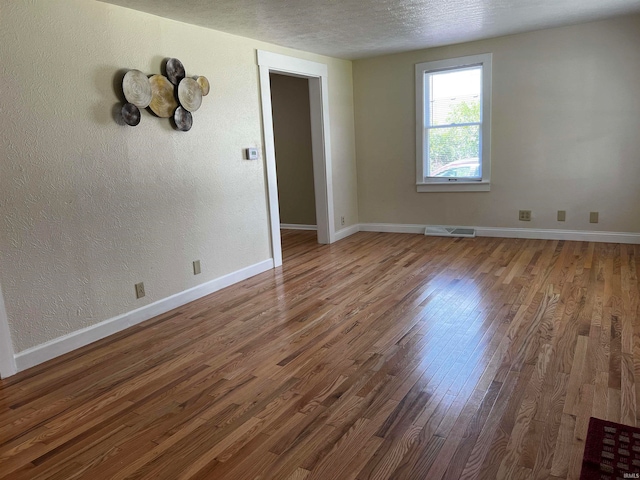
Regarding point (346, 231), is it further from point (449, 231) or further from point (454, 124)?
point (454, 124)

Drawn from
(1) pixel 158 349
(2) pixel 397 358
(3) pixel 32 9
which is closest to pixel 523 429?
(2) pixel 397 358

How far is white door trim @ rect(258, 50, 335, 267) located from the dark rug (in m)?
3.57

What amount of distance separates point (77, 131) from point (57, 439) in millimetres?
1932

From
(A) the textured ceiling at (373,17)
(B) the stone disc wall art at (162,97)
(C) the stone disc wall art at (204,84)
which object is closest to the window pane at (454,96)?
(A) the textured ceiling at (373,17)

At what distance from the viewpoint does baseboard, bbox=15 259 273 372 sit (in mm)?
2924

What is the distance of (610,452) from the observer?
5.98 ft

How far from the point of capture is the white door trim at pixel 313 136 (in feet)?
15.6

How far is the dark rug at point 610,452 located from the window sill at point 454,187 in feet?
13.6

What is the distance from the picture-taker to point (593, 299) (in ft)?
11.6

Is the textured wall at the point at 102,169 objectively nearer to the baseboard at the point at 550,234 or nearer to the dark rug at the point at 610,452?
the baseboard at the point at 550,234

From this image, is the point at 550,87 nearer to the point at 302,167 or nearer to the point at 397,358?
the point at 302,167

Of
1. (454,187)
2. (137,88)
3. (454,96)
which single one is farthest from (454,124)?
(137,88)

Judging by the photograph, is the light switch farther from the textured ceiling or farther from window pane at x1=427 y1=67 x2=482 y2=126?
window pane at x1=427 y1=67 x2=482 y2=126

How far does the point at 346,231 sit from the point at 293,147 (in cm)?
166
